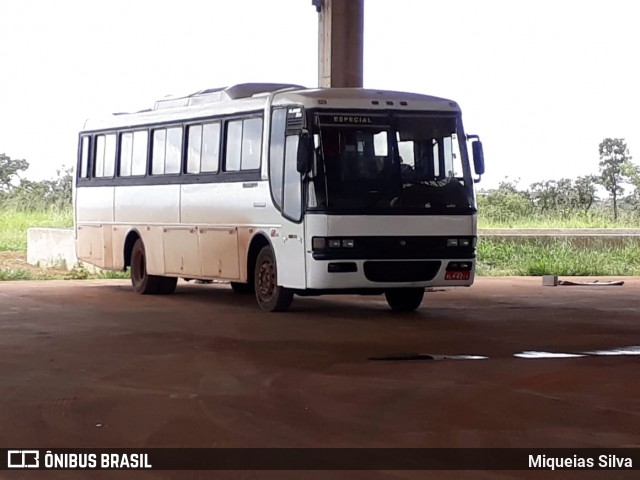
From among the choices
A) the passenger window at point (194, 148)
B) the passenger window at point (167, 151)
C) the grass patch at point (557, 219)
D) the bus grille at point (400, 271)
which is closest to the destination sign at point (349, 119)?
the bus grille at point (400, 271)

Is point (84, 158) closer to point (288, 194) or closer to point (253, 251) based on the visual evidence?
point (253, 251)

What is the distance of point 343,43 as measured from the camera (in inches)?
968

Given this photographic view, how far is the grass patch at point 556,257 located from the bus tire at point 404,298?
9.21 metres

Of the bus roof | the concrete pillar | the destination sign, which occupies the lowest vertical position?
the destination sign

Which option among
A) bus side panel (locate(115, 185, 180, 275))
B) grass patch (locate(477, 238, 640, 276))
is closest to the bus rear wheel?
bus side panel (locate(115, 185, 180, 275))

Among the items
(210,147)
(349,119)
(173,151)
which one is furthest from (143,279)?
(349,119)

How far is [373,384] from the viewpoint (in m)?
12.3

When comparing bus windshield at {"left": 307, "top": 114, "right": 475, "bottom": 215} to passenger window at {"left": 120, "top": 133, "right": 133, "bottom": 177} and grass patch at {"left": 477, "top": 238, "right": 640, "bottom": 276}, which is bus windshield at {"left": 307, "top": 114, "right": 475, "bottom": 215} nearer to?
passenger window at {"left": 120, "top": 133, "right": 133, "bottom": 177}

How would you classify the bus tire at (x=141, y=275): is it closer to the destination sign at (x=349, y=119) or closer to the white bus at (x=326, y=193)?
the white bus at (x=326, y=193)

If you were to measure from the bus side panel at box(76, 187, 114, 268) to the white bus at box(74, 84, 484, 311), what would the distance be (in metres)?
2.73

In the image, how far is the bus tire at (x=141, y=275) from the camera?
75.3ft

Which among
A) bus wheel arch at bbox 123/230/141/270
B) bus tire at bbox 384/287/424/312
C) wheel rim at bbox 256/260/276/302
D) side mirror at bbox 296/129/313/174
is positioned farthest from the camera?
bus wheel arch at bbox 123/230/141/270

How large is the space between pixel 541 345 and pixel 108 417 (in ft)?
20.9

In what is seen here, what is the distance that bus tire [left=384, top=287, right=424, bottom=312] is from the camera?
19891 millimetres
